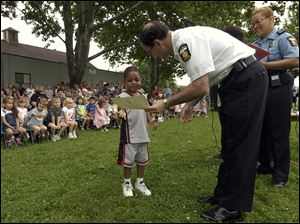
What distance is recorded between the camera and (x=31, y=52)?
113 feet

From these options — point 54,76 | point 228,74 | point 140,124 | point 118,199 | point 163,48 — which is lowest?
point 118,199

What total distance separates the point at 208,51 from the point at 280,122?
188 cm

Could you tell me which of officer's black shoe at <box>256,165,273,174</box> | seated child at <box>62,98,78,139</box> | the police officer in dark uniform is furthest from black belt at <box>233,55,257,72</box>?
seated child at <box>62,98,78,139</box>

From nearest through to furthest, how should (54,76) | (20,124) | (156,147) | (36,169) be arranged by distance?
(36,169) < (156,147) < (20,124) < (54,76)

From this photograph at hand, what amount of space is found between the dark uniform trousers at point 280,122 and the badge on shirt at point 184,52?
5.94 ft

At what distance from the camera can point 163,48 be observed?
10.7ft

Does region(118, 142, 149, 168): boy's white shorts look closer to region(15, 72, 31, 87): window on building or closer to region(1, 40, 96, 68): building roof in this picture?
region(15, 72, 31, 87): window on building

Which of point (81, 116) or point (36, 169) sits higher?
point (81, 116)

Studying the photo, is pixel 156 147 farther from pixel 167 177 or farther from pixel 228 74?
pixel 228 74

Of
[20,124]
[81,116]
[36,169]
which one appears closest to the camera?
[36,169]

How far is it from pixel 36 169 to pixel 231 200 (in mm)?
3546

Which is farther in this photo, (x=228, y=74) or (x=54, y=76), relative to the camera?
(x=54, y=76)

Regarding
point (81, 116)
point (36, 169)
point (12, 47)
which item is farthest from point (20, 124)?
point (12, 47)

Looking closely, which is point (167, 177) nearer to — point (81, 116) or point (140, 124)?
point (140, 124)
